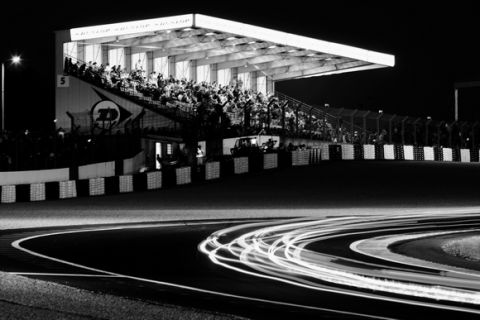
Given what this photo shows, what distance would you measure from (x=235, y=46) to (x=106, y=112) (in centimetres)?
985

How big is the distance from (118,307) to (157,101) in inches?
1372

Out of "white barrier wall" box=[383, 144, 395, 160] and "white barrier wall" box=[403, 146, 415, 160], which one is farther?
"white barrier wall" box=[403, 146, 415, 160]

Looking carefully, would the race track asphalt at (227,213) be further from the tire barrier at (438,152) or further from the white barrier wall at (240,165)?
the tire barrier at (438,152)

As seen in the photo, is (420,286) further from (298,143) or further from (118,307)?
(298,143)

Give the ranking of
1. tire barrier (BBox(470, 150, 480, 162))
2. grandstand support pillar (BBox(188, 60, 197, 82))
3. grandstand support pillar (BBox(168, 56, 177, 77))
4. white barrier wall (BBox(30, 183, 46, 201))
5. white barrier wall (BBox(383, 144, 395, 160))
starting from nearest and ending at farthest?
1. white barrier wall (BBox(30, 183, 46, 201))
2. white barrier wall (BBox(383, 144, 395, 160))
3. tire barrier (BBox(470, 150, 480, 162))
4. grandstand support pillar (BBox(168, 56, 177, 77))
5. grandstand support pillar (BBox(188, 60, 197, 82))

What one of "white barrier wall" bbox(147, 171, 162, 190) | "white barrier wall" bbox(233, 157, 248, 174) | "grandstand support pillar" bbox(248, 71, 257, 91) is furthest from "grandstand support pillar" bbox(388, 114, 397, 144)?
"grandstand support pillar" bbox(248, 71, 257, 91)

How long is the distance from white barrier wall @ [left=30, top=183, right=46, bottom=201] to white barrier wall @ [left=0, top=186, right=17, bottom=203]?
1.53 feet

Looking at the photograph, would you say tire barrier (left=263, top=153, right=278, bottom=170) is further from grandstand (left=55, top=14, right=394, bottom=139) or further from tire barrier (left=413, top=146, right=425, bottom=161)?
tire barrier (left=413, top=146, right=425, bottom=161)

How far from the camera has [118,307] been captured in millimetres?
7582

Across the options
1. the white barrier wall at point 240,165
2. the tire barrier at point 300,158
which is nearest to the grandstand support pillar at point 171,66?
the tire barrier at point 300,158

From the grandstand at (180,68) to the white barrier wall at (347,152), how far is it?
2.05 m

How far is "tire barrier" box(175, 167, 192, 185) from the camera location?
2986 cm

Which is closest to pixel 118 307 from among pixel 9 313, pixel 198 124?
pixel 9 313

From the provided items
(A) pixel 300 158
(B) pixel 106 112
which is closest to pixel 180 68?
(B) pixel 106 112
